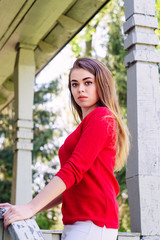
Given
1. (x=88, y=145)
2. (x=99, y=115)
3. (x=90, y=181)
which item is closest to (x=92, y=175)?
(x=90, y=181)

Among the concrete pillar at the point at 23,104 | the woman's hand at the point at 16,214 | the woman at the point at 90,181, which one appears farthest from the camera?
the concrete pillar at the point at 23,104

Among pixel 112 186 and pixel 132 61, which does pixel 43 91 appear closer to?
pixel 132 61

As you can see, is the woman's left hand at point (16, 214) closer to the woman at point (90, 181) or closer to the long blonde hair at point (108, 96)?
the woman at point (90, 181)

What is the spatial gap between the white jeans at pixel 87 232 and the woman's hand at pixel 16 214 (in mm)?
228

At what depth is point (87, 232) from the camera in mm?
1687

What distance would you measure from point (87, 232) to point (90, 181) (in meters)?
0.21

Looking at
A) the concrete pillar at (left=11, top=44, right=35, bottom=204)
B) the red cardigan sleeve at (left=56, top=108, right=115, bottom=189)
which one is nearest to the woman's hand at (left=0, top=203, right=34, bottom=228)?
the red cardigan sleeve at (left=56, top=108, right=115, bottom=189)

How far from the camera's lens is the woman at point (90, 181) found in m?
1.65

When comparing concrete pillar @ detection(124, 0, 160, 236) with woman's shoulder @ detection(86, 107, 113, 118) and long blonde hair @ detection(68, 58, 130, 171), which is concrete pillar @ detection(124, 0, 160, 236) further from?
woman's shoulder @ detection(86, 107, 113, 118)

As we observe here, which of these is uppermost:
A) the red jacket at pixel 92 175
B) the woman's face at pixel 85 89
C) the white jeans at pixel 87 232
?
the woman's face at pixel 85 89

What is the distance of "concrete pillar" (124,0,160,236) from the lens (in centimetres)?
289

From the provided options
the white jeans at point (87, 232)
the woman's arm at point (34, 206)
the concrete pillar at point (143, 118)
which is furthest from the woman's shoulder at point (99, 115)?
the concrete pillar at point (143, 118)

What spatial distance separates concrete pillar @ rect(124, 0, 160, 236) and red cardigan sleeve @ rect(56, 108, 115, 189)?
1.17 metres

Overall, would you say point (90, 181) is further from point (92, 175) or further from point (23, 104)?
point (23, 104)
